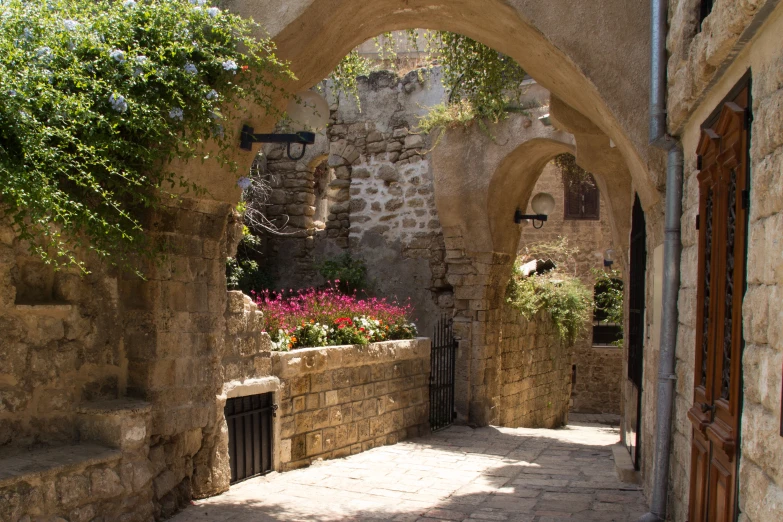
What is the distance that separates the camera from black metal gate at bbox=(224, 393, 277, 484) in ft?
19.4

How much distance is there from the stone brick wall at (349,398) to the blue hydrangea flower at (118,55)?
2.83 metres

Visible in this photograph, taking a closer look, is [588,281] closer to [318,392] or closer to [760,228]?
[318,392]

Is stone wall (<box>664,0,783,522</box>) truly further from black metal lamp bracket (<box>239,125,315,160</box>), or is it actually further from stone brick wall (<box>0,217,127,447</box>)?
stone brick wall (<box>0,217,127,447</box>)

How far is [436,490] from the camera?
6051mm

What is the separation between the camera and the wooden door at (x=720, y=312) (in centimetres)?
288

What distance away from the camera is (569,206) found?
1788 cm

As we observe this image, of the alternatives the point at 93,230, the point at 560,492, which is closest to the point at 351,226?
the point at 560,492

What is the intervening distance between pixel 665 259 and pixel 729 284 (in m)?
1.34

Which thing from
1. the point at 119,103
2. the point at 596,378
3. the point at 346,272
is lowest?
the point at 596,378

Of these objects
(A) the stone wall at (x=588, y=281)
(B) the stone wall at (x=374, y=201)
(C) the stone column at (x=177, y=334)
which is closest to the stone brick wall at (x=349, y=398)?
(C) the stone column at (x=177, y=334)

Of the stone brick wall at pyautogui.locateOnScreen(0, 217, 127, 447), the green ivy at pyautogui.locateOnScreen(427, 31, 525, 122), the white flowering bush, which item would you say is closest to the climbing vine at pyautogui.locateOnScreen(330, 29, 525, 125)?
the green ivy at pyautogui.locateOnScreen(427, 31, 525, 122)

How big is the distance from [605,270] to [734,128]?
48.1 feet

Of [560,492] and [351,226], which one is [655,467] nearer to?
[560,492]

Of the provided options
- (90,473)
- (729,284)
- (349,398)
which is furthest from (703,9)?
(349,398)
